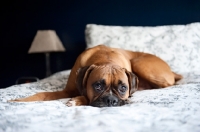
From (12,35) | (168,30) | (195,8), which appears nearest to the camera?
(168,30)

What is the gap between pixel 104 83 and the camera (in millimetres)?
1566

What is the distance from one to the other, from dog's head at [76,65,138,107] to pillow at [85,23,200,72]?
3.40 feet

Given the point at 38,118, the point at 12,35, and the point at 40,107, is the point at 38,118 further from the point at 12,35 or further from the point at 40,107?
the point at 12,35

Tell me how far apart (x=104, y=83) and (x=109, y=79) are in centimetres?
4

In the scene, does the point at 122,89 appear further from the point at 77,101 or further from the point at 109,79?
the point at 77,101

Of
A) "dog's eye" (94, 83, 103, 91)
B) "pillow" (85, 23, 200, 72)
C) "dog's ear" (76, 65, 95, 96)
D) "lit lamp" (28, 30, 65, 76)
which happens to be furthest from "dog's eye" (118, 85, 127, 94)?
"lit lamp" (28, 30, 65, 76)

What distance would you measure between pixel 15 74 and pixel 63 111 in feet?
9.86

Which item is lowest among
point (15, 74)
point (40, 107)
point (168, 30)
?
point (15, 74)

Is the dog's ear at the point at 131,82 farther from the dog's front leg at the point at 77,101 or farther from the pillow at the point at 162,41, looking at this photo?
the pillow at the point at 162,41

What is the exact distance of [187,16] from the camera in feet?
10.5

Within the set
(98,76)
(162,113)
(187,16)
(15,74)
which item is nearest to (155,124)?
(162,113)

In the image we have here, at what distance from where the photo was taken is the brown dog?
1.56m

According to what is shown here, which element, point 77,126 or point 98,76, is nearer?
point 77,126

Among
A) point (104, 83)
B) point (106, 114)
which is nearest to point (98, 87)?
point (104, 83)
